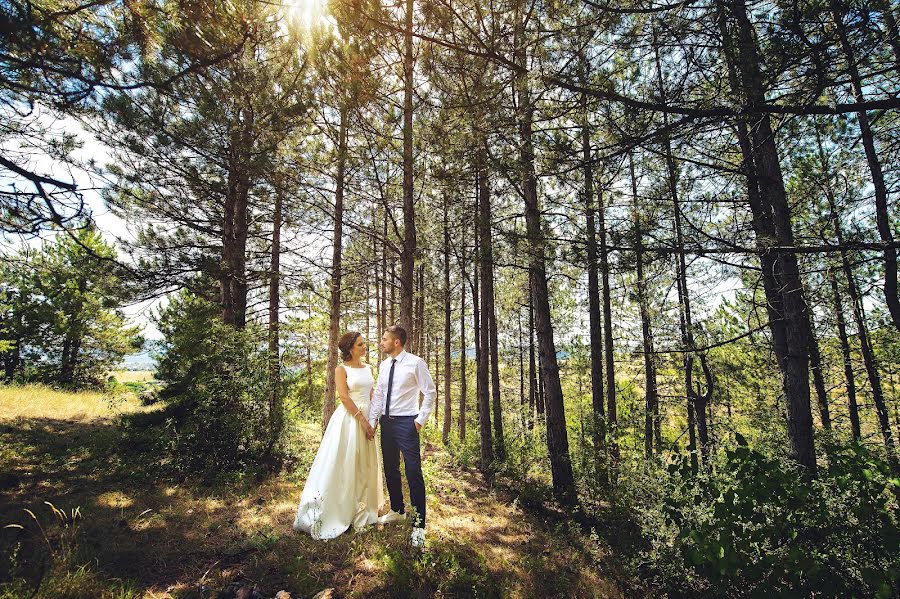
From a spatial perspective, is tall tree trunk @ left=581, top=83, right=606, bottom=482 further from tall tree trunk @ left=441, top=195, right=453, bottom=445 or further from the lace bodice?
tall tree trunk @ left=441, top=195, right=453, bottom=445

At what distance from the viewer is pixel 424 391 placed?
3863mm

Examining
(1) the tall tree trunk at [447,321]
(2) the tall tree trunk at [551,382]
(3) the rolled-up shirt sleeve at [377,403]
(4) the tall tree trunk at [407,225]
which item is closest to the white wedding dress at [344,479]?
(3) the rolled-up shirt sleeve at [377,403]

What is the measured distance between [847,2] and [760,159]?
2215 millimetres

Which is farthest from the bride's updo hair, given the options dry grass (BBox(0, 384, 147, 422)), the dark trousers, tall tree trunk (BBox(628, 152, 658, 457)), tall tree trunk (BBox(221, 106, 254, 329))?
dry grass (BBox(0, 384, 147, 422))

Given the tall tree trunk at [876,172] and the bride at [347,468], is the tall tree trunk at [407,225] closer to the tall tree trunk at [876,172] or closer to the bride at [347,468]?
the bride at [347,468]

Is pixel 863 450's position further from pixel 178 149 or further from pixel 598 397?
pixel 178 149

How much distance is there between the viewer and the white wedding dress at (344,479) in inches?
147

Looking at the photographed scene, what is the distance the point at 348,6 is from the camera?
11.2ft

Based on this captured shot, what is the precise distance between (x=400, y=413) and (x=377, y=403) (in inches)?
14.2

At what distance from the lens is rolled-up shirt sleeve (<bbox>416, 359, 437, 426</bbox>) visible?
3.75 meters

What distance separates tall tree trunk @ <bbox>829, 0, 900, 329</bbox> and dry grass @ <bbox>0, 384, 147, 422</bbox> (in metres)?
11.8

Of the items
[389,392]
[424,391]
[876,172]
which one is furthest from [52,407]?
[876,172]

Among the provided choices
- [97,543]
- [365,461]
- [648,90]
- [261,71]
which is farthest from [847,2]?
A: [97,543]

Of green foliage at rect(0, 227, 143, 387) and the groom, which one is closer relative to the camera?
the groom
